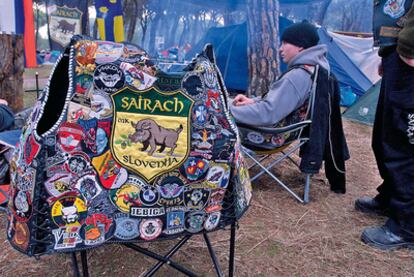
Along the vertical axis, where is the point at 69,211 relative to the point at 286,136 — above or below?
above

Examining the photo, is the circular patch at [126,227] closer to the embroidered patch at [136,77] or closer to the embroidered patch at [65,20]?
the embroidered patch at [136,77]

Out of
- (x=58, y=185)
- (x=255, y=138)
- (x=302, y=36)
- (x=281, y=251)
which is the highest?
(x=302, y=36)

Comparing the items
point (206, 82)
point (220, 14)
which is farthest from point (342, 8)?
point (206, 82)

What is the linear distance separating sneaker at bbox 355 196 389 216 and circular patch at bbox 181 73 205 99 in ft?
6.38

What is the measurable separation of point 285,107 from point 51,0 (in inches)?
751

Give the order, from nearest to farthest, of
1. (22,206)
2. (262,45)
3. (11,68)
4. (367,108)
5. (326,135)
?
(22,206) < (326,135) < (11,68) < (262,45) < (367,108)

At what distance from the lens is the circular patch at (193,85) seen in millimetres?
1237

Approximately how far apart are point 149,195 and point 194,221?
7.6 inches

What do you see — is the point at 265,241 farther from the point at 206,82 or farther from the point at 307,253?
the point at 206,82

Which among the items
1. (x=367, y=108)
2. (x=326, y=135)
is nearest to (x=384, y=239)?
(x=326, y=135)

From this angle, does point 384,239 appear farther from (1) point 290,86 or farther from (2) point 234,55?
(2) point 234,55

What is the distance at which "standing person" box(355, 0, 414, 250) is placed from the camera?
2057 mm

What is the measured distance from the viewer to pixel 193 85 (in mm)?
1249

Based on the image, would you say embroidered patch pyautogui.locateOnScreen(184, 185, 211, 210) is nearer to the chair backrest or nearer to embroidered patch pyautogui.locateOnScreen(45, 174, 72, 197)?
embroidered patch pyautogui.locateOnScreen(45, 174, 72, 197)
